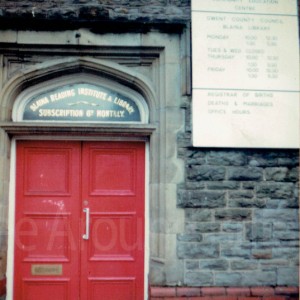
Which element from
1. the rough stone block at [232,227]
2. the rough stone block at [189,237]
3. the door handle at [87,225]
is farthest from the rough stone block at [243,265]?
the door handle at [87,225]

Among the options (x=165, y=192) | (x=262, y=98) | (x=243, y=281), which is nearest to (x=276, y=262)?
(x=243, y=281)

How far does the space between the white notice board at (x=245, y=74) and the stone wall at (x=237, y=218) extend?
0.23m

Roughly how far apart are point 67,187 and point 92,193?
323mm

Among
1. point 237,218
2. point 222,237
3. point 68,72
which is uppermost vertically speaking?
point 68,72

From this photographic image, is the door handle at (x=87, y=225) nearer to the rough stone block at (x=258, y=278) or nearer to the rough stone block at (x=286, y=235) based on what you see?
the rough stone block at (x=258, y=278)

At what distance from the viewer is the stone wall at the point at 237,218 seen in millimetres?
4820

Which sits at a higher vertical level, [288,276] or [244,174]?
[244,174]

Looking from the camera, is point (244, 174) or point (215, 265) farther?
point (244, 174)

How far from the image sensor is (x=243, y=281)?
4820 mm

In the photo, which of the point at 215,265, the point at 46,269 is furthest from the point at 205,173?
the point at 46,269

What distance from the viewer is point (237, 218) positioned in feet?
16.0

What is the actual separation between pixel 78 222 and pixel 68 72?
1894 mm

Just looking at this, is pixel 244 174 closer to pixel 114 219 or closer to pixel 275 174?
pixel 275 174

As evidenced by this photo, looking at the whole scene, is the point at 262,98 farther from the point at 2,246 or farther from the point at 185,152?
the point at 2,246
